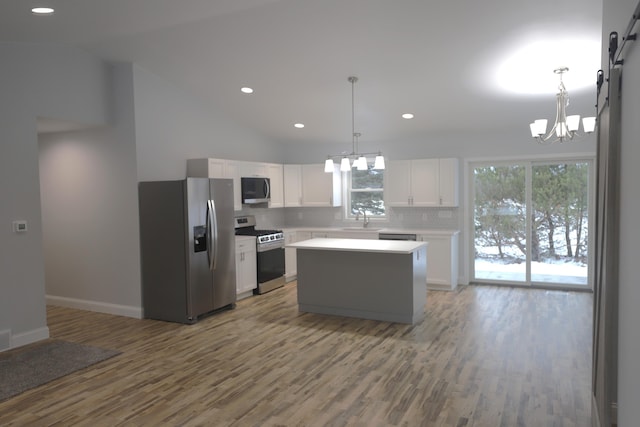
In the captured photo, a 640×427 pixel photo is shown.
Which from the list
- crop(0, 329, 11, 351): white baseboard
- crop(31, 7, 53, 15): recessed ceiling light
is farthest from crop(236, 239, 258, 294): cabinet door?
crop(31, 7, 53, 15): recessed ceiling light

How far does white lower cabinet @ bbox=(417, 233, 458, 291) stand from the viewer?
22.1 feet

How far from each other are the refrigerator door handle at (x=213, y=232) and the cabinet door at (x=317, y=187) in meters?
2.70

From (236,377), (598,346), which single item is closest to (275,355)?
(236,377)

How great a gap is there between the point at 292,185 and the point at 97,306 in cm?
359

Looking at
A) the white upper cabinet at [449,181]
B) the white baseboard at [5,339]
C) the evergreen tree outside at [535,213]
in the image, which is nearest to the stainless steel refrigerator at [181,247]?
the white baseboard at [5,339]

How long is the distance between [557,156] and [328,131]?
345 cm

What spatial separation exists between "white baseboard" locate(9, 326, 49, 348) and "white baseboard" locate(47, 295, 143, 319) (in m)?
0.90

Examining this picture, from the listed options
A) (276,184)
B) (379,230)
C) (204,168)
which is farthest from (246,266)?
(379,230)

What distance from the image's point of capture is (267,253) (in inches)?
273

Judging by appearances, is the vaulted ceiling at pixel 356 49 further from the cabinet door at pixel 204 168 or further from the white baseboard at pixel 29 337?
the white baseboard at pixel 29 337

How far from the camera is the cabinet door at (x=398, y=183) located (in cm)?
729

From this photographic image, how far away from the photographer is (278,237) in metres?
7.23

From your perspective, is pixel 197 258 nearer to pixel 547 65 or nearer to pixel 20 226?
pixel 20 226

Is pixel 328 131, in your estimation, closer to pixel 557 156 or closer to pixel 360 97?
pixel 360 97
